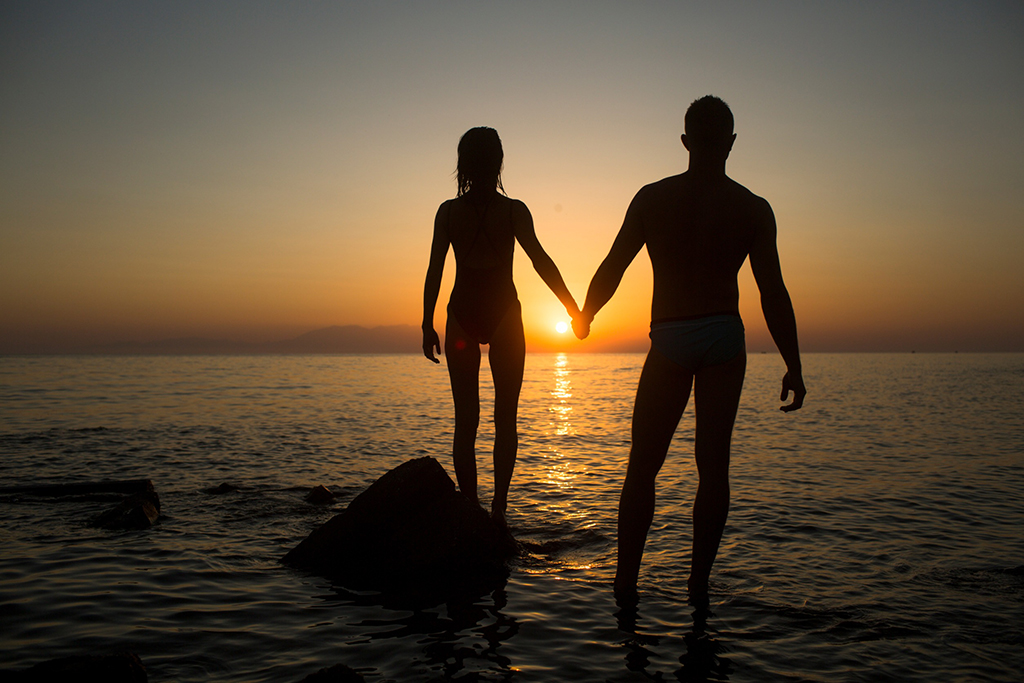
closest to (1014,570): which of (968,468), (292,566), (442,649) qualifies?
→ (442,649)

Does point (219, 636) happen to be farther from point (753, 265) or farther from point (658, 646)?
point (753, 265)

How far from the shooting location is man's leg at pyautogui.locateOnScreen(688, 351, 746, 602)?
376 centimetres

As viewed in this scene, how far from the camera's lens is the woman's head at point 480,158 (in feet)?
17.3

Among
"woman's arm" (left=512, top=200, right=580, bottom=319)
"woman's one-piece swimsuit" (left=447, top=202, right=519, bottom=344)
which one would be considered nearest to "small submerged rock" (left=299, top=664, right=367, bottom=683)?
"woman's one-piece swimsuit" (left=447, top=202, right=519, bottom=344)

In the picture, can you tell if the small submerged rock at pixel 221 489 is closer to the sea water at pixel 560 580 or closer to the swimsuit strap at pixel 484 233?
the sea water at pixel 560 580

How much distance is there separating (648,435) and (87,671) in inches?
123

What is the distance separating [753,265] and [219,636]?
13.1 feet

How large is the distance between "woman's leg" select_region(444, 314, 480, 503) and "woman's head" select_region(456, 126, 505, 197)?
1202 mm

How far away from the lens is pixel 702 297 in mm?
3711

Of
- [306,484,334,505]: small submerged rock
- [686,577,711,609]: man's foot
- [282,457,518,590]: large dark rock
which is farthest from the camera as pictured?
[306,484,334,505]: small submerged rock

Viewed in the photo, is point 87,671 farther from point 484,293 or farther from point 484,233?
point 484,233

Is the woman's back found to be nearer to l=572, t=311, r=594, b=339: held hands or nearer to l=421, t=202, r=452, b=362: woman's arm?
l=421, t=202, r=452, b=362: woman's arm

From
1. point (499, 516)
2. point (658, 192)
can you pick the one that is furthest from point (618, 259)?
point (499, 516)

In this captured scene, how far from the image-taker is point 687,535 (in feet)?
21.4
